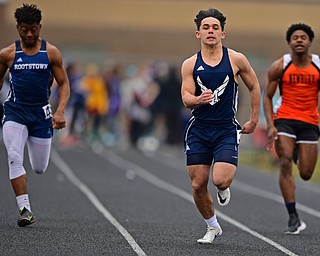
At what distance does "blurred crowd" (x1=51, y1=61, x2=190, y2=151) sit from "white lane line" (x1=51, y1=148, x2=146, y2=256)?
133 inches

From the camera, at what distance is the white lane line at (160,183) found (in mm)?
11541

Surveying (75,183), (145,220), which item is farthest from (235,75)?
(75,183)

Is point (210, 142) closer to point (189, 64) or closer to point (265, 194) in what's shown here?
point (189, 64)

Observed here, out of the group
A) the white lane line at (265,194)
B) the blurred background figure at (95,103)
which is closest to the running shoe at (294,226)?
the white lane line at (265,194)

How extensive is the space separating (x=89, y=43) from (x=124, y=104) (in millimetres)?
11222

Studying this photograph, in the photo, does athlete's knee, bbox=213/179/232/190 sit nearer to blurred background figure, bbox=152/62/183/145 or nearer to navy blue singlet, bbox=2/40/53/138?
navy blue singlet, bbox=2/40/53/138

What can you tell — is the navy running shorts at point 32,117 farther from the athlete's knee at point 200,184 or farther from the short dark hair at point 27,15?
the athlete's knee at point 200,184

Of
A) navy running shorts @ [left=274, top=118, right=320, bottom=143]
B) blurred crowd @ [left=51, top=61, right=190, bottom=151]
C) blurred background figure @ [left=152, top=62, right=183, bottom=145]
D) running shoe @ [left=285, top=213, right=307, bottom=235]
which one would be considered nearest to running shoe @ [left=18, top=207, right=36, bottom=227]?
running shoe @ [left=285, top=213, right=307, bottom=235]

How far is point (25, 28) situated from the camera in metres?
11.6

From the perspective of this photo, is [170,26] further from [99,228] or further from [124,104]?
[99,228]

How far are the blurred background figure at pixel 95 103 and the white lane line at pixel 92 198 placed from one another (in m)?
3.36

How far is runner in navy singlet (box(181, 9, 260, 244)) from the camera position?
10.6m

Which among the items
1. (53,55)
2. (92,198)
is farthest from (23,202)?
(92,198)

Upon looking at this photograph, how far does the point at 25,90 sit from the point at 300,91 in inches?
130
